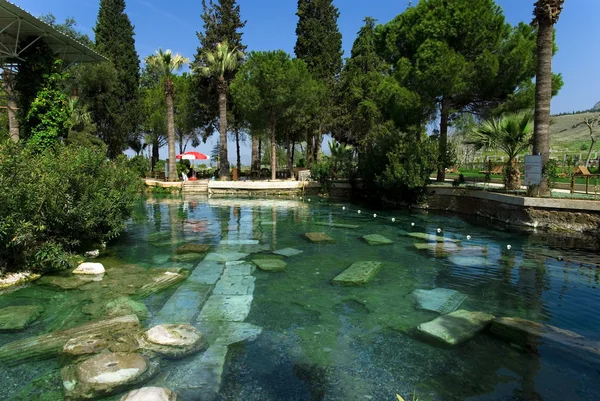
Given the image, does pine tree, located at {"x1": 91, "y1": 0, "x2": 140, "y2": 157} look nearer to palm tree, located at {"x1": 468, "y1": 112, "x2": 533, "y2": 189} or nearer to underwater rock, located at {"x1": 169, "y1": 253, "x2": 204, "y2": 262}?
underwater rock, located at {"x1": 169, "y1": 253, "x2": 204, "y2": 262}

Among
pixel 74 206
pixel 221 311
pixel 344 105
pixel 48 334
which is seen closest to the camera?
pixel 48 334

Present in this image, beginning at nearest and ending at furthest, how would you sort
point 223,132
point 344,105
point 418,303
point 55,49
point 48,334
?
point 48,334
point 418,303
point 55,49
point 223,132
point 344,105

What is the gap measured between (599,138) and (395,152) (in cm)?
4412

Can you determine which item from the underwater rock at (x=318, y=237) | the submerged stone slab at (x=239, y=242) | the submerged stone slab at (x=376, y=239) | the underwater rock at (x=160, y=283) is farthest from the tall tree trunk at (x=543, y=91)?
the underwater rock at (x=160, y=283)

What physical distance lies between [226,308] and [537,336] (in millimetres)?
4442

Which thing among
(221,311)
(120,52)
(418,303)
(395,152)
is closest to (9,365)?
(221,311)

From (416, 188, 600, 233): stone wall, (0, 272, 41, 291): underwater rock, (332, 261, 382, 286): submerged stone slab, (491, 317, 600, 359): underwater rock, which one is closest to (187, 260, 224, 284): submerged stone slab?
(332, 261, 382, 286): submerged stone slab

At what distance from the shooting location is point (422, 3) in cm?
2041

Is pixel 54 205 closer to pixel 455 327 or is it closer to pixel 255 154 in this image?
pixel 455 327

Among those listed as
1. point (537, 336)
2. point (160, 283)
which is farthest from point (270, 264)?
point (537, 336)

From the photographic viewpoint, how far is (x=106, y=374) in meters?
4.06

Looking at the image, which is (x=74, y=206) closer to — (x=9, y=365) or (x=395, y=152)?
(x=9, y=365)

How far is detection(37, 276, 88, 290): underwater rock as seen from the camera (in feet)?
23.2

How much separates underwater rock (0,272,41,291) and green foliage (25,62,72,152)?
603 cm
